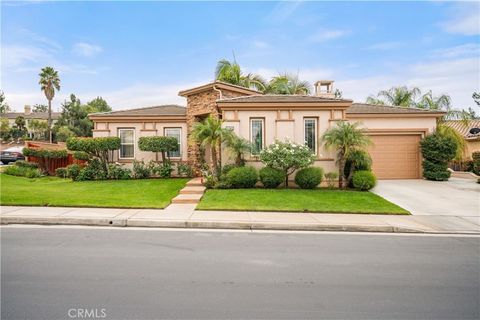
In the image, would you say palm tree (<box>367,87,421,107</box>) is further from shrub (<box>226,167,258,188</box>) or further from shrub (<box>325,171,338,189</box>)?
shrub (<box>226,167,258,188</box>)

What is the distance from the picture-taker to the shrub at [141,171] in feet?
53.7

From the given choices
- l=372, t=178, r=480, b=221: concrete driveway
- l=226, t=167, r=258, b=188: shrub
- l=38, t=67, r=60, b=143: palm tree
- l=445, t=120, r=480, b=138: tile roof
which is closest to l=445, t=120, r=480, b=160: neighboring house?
l=445, t=120, r=480, b=138: tile roof

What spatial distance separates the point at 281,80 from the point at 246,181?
1493 centimetres

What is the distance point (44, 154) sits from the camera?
1767cm

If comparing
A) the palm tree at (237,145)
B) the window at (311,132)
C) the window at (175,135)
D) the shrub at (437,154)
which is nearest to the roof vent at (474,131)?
the shrub at (437,154)

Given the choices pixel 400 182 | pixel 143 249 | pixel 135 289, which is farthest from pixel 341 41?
pixel 135 289

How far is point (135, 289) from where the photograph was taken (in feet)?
13.4

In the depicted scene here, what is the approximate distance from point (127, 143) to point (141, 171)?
2225 mm

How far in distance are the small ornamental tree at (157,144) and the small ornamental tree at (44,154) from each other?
584cm

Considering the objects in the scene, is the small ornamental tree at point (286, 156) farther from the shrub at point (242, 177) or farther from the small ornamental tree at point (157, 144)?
the small ornamental tree at point (157, 144)

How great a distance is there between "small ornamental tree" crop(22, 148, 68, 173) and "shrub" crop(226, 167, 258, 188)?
1177 centimetres

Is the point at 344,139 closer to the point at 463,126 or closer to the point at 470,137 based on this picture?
the point at 470,137

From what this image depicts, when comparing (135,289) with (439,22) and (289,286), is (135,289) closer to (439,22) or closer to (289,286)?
(289,286)

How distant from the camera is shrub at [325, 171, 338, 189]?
13.8 m
